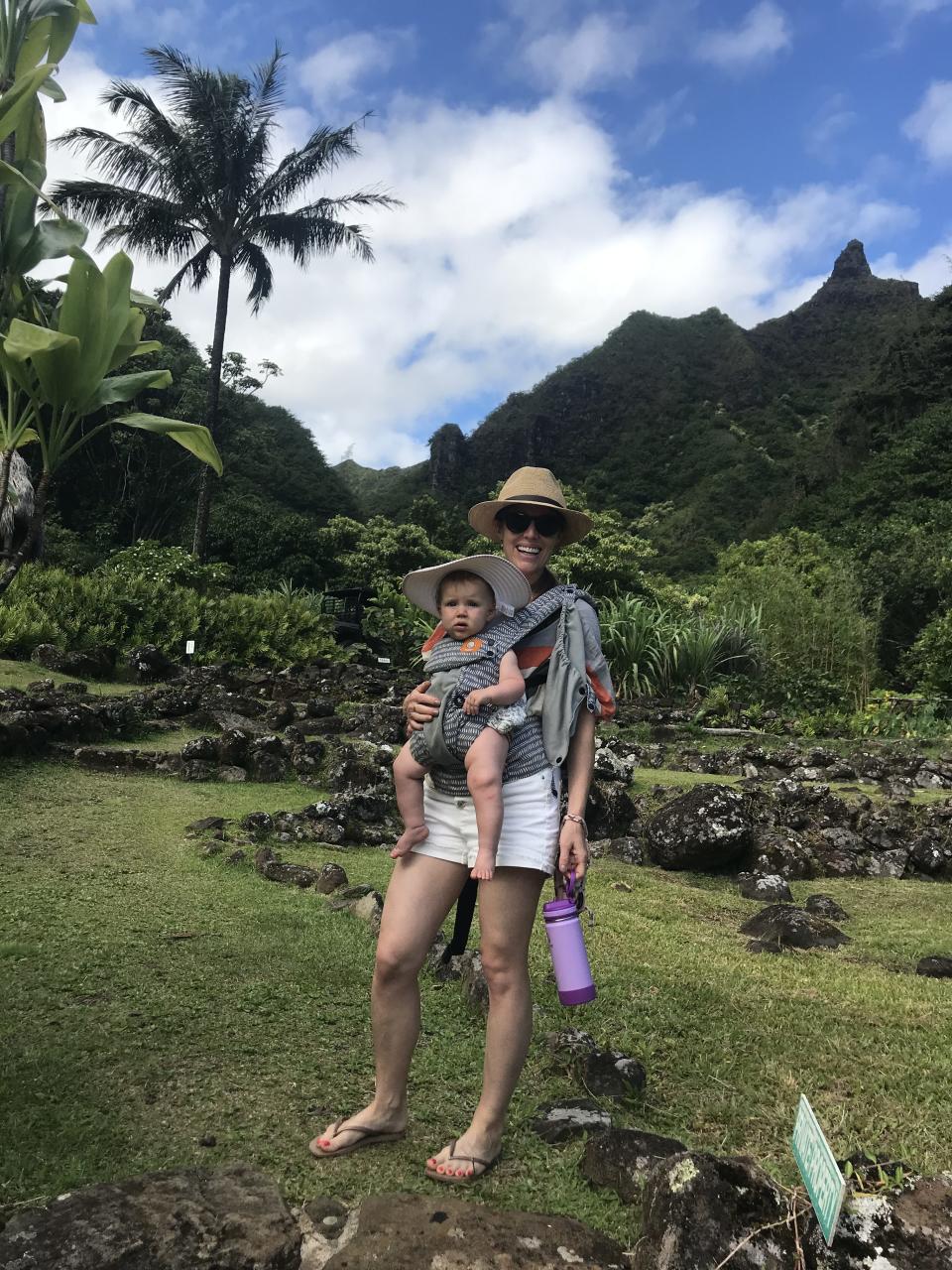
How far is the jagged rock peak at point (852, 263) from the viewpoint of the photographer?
7356 centimetres

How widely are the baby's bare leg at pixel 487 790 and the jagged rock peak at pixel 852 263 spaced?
8373 cm

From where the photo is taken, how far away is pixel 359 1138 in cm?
217

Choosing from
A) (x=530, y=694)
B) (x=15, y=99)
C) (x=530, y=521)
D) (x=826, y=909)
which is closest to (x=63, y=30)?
(x=15, y=99)

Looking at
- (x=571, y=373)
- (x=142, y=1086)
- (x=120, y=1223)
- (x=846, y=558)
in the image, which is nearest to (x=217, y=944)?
(x=142, y=1086)

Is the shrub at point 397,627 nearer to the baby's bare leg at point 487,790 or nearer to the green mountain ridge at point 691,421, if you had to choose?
the baby's bare leg at point 487,790

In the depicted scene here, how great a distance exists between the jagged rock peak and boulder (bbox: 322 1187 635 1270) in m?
84.3

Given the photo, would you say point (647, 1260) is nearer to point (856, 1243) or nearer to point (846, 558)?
point (856, 1243)

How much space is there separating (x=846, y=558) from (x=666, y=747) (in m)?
16.1

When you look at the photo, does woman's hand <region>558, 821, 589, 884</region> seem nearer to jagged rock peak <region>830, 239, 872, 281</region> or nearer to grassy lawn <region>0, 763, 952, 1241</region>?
grassy lawn <region>0, 763, 952, 1241</region>

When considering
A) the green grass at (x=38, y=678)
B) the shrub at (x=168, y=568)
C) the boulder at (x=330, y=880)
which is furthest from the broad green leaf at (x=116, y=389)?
the shrub at (x=168, y=568)

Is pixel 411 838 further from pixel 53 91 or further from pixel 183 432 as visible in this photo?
pixel 53 91

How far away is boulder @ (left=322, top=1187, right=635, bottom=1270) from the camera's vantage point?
1715 millimetres

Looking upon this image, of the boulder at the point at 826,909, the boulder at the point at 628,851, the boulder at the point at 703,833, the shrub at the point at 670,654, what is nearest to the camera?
the boulder at the point at 826,909

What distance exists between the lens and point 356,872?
4.84 metres
